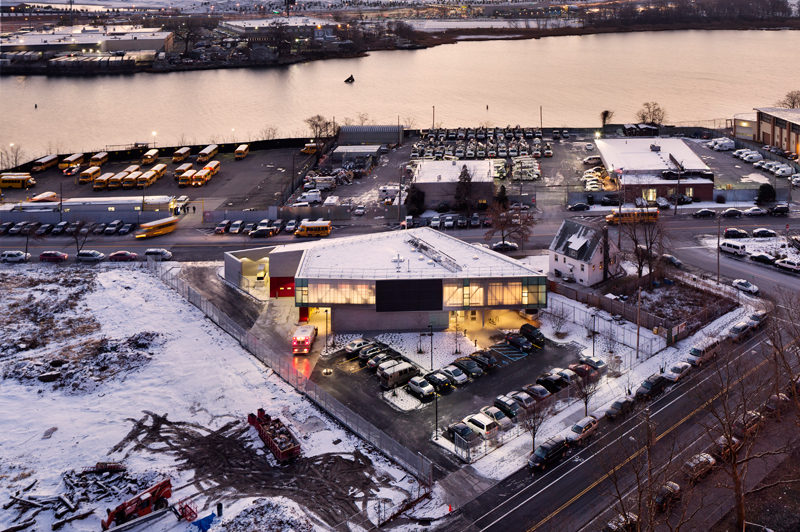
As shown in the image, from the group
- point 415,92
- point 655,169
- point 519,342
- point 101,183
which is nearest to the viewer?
point 519,342

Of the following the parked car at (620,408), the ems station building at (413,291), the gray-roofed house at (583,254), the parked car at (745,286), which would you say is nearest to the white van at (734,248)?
the parked car at (745,286)

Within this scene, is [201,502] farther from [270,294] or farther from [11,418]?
[270,294]

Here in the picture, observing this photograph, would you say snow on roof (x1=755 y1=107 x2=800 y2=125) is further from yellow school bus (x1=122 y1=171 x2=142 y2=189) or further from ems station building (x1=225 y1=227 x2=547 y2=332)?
yellow school bus (x1=122 y1=171 x2=142 y2=189)

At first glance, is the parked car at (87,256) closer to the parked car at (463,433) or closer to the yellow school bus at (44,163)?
the yellow school bus at (44,163)

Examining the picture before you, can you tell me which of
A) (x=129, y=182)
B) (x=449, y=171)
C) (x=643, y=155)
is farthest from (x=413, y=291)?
(x=129, y=182)

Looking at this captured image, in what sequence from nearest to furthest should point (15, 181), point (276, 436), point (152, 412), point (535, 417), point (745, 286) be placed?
point (535, 417)
point (276, 436)
point (152, 412)
point (745, 286)
point (15, 181)

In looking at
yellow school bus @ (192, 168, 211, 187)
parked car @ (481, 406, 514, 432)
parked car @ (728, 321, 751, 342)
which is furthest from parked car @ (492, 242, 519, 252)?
yellow school bus @ (192, 168, 211, 187)

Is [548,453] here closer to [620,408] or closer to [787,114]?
[620,408]
